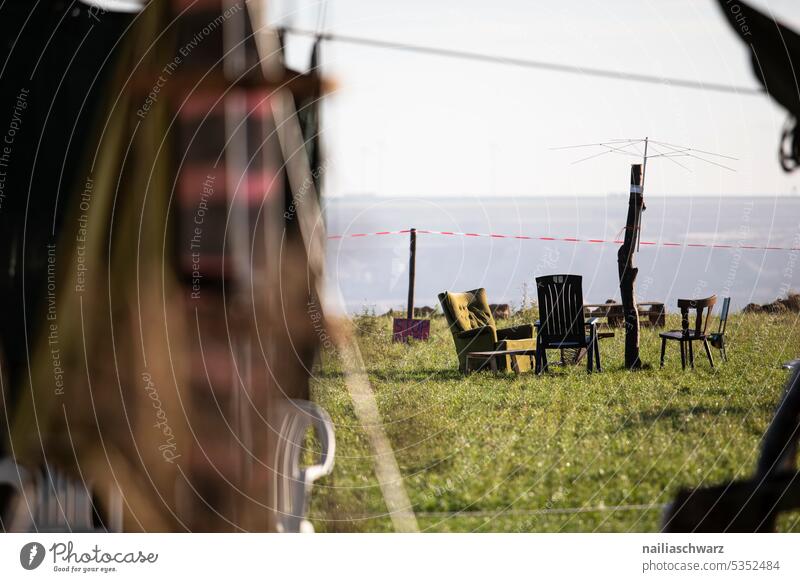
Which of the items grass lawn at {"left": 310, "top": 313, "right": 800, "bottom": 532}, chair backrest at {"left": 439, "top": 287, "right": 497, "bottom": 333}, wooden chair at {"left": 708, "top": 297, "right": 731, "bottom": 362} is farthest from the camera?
chair backrest at {"left": 439, "top": 287, "right": 497, "bottom": 333}


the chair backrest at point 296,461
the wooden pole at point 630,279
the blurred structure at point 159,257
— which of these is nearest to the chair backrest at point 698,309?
the wooden pole at point 630,279

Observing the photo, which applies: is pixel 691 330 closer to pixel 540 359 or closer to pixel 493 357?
pixel 540 359

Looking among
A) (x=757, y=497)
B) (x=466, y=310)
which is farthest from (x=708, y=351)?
(x=757, y=497)

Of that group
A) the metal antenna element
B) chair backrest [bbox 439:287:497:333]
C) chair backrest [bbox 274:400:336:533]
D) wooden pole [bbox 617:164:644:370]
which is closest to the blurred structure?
chair backrest [bbox 274:400:336:533]

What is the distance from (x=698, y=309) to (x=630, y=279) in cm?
55

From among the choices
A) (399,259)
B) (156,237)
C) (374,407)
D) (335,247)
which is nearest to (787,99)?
(156,237)

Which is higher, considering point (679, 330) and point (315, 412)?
point (315, 412)

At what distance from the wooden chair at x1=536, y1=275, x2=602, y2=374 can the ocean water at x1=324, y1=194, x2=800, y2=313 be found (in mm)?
142

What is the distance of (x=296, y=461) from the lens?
1.88 meters

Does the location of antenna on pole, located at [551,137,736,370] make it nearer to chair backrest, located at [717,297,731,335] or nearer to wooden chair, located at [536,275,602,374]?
wooden chair, located at [536,275,602,374]

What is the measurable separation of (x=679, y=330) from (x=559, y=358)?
827mm

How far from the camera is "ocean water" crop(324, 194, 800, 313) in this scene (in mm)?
5004

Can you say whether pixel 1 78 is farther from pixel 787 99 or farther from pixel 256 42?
pixel 787 99

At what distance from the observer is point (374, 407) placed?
5273mm
